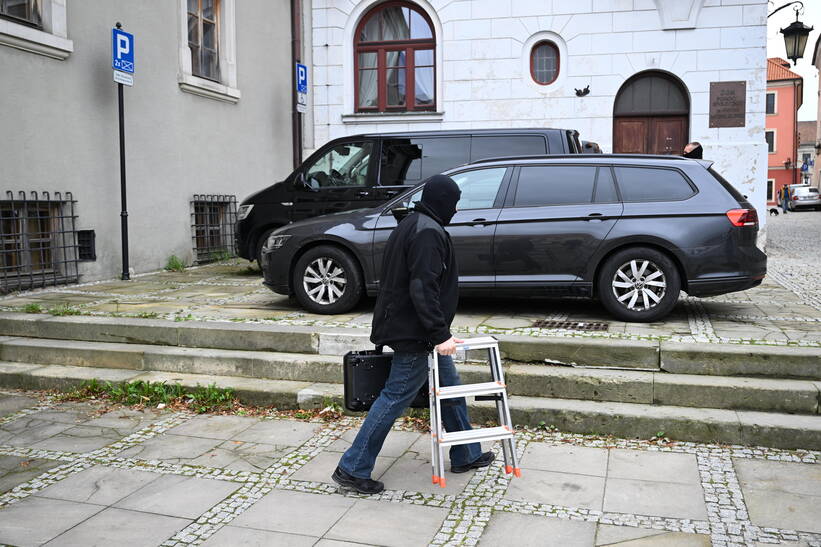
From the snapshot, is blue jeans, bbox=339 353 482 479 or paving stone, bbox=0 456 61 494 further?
paving stone, bbox=0 456 61 494

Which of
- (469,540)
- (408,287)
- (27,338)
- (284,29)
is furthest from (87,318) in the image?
(284,29)

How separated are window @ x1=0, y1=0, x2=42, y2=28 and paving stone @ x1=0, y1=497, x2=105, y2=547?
7031mm

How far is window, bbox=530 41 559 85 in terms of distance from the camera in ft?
50.2

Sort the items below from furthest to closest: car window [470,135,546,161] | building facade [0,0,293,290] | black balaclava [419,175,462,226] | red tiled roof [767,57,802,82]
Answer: red tiled roof [767,57,802,82] → building facade [0,0,293,290] → car window [470,135,546,161] → black balaclava [419,175,462,226]

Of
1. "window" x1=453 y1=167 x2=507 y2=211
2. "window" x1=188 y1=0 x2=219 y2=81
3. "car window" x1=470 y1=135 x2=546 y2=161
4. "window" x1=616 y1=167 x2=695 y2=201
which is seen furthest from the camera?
"window" x1=188 y1=0 x2=219 y2=81

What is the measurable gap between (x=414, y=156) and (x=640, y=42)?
7.19 metres

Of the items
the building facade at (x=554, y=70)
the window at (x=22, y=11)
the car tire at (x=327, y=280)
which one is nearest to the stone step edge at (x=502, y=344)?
the car tire at (x=327, y=280)

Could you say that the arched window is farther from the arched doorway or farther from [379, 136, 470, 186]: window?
[379, 136, 470, 186]: window

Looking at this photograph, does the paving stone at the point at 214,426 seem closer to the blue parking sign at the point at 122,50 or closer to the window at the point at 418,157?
the window at the point at 418,157

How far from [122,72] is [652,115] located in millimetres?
9692

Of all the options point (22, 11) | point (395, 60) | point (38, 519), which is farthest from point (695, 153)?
point (38, 519)

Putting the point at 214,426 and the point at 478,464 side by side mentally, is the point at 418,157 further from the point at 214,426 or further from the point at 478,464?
the point at 478,464

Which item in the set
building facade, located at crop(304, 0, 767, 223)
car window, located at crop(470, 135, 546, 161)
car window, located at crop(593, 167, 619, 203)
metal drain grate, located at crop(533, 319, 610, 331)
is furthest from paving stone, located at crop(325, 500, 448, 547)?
building facade, located at crop(304, 0, 767, 223)

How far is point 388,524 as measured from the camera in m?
4.05
